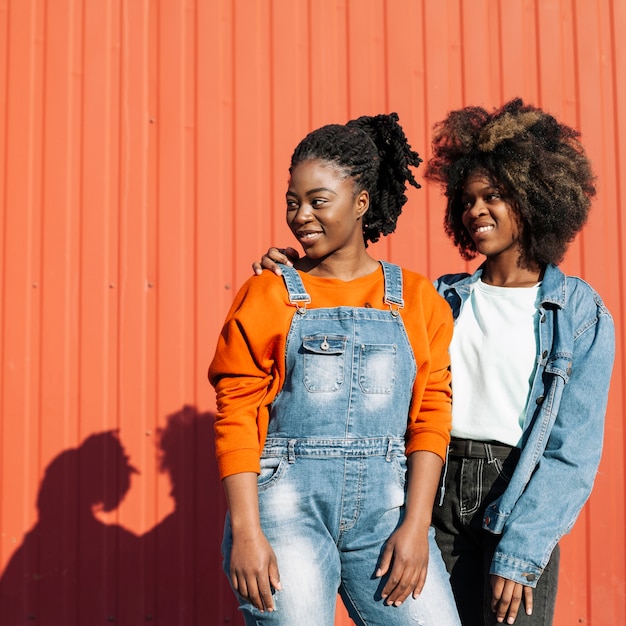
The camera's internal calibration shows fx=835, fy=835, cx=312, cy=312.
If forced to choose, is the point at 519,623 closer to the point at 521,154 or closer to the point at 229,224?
the point at 521,154

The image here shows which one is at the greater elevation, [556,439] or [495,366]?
[495,366]

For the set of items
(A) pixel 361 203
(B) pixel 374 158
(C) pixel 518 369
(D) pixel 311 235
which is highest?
(B) pixel 374 158

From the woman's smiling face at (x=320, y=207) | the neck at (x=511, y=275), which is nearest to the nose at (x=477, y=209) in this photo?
the neck at (x=511, y=275)

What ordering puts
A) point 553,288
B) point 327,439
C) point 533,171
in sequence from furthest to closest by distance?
point 533,171, point 553,288, point 327,439

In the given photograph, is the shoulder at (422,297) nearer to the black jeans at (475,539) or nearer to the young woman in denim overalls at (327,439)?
the young woman in denim overalls at (327,439)

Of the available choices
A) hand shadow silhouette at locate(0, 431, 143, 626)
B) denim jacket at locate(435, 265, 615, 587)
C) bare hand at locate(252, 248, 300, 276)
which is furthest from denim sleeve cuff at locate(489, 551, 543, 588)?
hand shadow silhouette at locate(0, 431, 143, 626)

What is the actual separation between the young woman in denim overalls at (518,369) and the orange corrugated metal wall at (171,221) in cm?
135

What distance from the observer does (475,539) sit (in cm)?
235

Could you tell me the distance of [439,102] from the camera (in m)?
4.00

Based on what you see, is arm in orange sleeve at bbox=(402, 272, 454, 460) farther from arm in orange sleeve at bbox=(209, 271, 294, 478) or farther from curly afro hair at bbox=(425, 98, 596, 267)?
curly afro hair at bbox=(425, 98, 596, 267)

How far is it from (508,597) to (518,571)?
7 cm

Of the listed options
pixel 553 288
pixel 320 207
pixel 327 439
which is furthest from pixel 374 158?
pixel 327 439

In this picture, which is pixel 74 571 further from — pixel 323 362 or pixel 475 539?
pixel 323 362

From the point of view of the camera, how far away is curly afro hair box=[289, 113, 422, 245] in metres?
2.23
